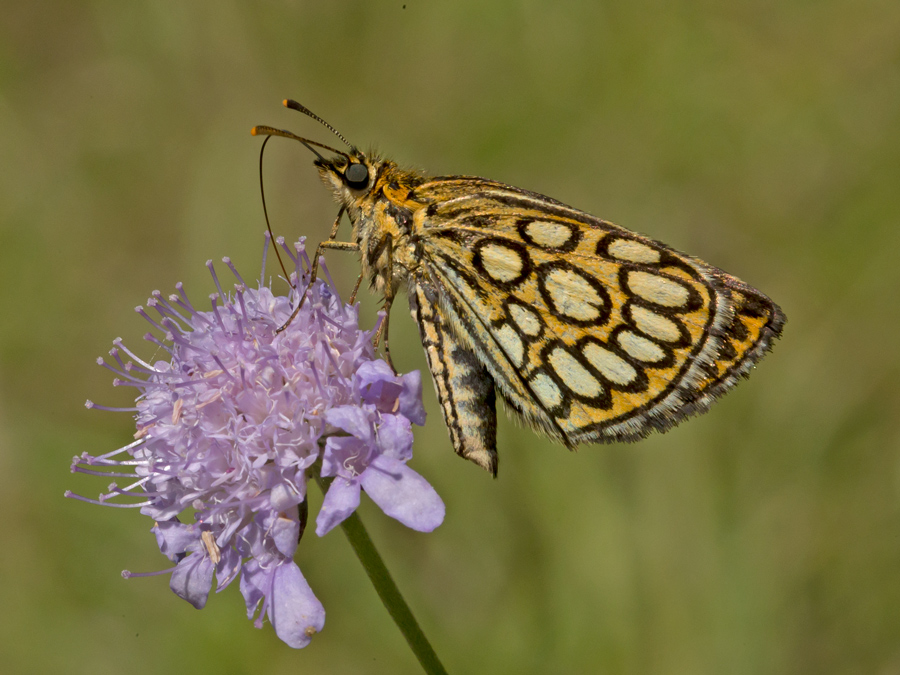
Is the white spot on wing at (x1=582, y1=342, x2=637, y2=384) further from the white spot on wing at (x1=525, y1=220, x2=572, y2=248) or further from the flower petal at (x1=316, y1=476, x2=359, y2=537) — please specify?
the flower petal at (x1=316, y1=476, x2=359, y2=537)

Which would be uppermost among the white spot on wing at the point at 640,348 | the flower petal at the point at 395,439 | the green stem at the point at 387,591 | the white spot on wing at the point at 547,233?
the white spot on wing at the point at 547,233

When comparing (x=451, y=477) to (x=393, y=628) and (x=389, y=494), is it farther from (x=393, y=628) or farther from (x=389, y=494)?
(x=389, y=494)

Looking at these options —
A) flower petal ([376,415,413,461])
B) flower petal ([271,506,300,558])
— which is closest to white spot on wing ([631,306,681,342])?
flower petal ([376,415,413,461])

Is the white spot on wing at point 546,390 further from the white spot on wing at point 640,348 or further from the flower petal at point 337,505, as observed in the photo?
the flower petal at point 337,505

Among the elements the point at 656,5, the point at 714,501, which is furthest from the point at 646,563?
the point at 656,5

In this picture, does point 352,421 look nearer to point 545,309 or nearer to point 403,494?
point 403,494

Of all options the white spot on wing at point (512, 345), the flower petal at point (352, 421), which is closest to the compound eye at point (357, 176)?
the white spot on wing at point (512, 345)

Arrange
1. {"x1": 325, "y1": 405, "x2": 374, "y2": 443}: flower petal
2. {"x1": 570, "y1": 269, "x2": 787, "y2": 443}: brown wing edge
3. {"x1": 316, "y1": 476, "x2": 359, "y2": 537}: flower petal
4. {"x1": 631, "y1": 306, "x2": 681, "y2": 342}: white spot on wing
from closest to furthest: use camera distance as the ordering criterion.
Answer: {"x1": 316, "y1": 476, "x2": 359, "y2": 537}: flower petal → {"x1": 325, "y1": 405, "x2": 374, "y2": 443}: flower petal → {"x1": 570, "y1": 269, "x2": 787, "y2": 443}: brown wing edge → {"x1": 631, "y1": 306, "x2": 681, "y2": 342}: white spot on wing
